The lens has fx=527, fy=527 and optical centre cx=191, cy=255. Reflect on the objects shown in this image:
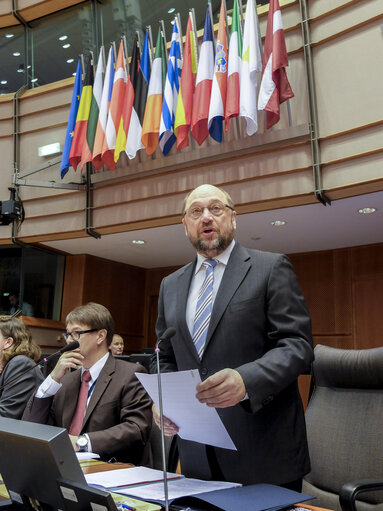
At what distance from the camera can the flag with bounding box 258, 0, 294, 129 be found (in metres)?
5.12

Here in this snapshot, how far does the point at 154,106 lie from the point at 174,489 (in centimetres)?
525

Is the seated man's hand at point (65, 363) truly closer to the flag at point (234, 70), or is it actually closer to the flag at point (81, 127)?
the flag at point (234, 70)

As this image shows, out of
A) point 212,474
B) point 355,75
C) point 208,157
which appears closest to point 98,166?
point 208,157

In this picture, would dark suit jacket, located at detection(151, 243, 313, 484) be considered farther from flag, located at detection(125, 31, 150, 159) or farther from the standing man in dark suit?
flag, located at detection(125, 31, 150, 159)

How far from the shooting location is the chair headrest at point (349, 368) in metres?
2.08

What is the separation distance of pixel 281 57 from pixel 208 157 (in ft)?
4.21

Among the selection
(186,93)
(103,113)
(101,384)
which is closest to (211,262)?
(101,384)

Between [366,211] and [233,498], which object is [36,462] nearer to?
[233,498]

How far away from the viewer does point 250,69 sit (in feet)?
17.5

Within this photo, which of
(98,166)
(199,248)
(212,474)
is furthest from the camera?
(98,166)

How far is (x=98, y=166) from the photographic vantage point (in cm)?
634

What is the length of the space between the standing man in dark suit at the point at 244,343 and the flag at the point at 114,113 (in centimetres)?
467

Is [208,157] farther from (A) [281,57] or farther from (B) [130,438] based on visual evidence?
(B) [130,438]

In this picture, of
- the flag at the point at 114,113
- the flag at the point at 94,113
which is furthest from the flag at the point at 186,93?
the flag at the point at 94,113
